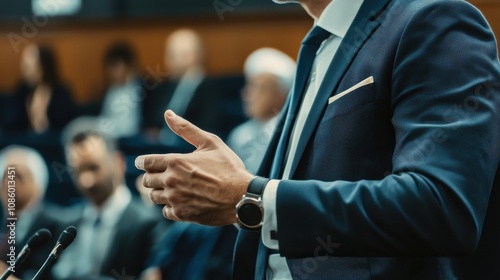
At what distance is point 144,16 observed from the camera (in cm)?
414

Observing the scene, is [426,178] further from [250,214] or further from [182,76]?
[182,76]

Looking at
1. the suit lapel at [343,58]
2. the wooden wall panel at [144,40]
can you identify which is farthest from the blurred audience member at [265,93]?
the suit lapel at [343,58]

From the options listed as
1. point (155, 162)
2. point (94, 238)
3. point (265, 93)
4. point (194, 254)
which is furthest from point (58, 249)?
point (265, 93)

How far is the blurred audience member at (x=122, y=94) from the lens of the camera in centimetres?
351

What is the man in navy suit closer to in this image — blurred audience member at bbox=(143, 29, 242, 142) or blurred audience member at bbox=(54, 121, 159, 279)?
blurred audience member at bbox=(54, 121, 159, 279)

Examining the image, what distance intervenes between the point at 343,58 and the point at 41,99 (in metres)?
2.97

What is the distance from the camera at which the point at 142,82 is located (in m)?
3.58

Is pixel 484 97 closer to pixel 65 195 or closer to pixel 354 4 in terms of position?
pixel 354 4

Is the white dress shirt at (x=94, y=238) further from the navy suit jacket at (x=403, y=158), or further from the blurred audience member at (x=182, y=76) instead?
the navy suit jacket at (x=403, y=158)

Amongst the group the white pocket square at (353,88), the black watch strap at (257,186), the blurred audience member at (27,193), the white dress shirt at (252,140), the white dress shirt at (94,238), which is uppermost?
the white pocket square at (353,88)

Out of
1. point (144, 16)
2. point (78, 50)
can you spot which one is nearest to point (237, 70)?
point (144, 16)

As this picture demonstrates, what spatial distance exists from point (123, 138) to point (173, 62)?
0.53 metres

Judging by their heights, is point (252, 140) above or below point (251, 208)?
below

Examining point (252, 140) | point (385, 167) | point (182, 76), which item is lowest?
point (182, 76)
